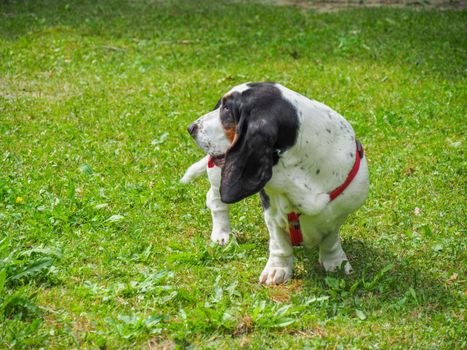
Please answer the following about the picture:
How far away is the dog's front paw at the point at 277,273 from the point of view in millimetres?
4789

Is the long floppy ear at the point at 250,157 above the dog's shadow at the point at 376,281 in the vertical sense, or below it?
above

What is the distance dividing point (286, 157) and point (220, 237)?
1.26 meters

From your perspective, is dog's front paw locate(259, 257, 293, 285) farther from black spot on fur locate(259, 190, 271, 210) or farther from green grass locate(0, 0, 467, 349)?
black spot on fur locate(259, 190, 271, 210)

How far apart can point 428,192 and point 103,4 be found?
26.8 feet

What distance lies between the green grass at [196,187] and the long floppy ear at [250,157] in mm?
670

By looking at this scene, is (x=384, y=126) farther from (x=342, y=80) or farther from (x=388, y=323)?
(x=388, y=323)

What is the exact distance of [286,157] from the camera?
4344 millimetres

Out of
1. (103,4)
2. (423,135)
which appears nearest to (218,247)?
(423,135)

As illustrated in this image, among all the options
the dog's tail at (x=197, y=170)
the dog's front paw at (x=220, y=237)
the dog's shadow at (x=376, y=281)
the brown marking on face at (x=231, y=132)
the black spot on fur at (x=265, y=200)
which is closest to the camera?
the brown marking on face at (x=231, y=132)

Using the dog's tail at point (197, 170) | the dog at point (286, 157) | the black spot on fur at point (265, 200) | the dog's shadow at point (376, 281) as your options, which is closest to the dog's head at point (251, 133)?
the dog at point (286, 157)

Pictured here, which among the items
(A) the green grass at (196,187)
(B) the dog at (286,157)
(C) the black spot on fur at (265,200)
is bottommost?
(A) the green grass at (196,187)

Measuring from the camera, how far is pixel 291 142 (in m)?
4.30

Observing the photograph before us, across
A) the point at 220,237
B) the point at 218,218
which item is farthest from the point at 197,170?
the point at 220,237

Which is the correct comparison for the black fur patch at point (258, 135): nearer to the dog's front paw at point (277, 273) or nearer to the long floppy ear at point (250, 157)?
the long floppy ear at point (250, 157)
